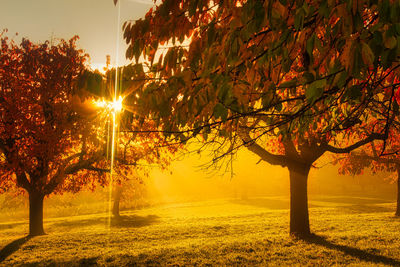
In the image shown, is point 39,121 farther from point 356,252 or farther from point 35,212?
point 356,252

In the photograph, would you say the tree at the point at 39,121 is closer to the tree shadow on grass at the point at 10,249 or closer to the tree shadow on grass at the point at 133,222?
the tree shadow on grass at the point at 10,249

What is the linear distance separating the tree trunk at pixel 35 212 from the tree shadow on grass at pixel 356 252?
14579 millimetres

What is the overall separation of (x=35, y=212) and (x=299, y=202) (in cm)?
1484

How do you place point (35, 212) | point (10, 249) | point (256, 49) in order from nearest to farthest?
point (256, 49)
point (10, 249)
point (35, 212)

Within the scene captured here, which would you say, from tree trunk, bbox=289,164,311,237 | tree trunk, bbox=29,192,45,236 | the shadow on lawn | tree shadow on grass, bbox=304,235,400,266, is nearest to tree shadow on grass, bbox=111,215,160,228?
the shadow on lawn

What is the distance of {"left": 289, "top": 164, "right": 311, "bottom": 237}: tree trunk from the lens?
1301 centimetres

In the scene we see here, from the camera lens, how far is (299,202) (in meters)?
13.1

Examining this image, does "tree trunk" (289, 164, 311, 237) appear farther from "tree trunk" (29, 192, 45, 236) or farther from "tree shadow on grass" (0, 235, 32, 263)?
"tree trunk" (29, 192, 45, 236)

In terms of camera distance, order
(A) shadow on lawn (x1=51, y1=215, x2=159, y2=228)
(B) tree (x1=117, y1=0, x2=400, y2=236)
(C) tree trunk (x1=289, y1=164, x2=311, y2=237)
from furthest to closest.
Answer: (A) shadow on lawn (x1=51, y1=215, x2=159, y2=228) → (C) tree trunk (x1=289, y1=164, x2=311, y2=237) → (B) tree (x1=117, y1=0, x2=400, y2=236)

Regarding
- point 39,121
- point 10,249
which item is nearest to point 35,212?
point 10,249

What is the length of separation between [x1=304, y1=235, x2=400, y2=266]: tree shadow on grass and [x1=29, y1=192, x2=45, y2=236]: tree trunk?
14579 millimetres

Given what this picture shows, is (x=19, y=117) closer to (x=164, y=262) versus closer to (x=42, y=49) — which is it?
(x=42, y=49)

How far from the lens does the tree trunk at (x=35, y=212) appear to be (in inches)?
668

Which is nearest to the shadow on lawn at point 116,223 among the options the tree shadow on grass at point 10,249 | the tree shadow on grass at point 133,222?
the tree shadow on grass at point 133,222
